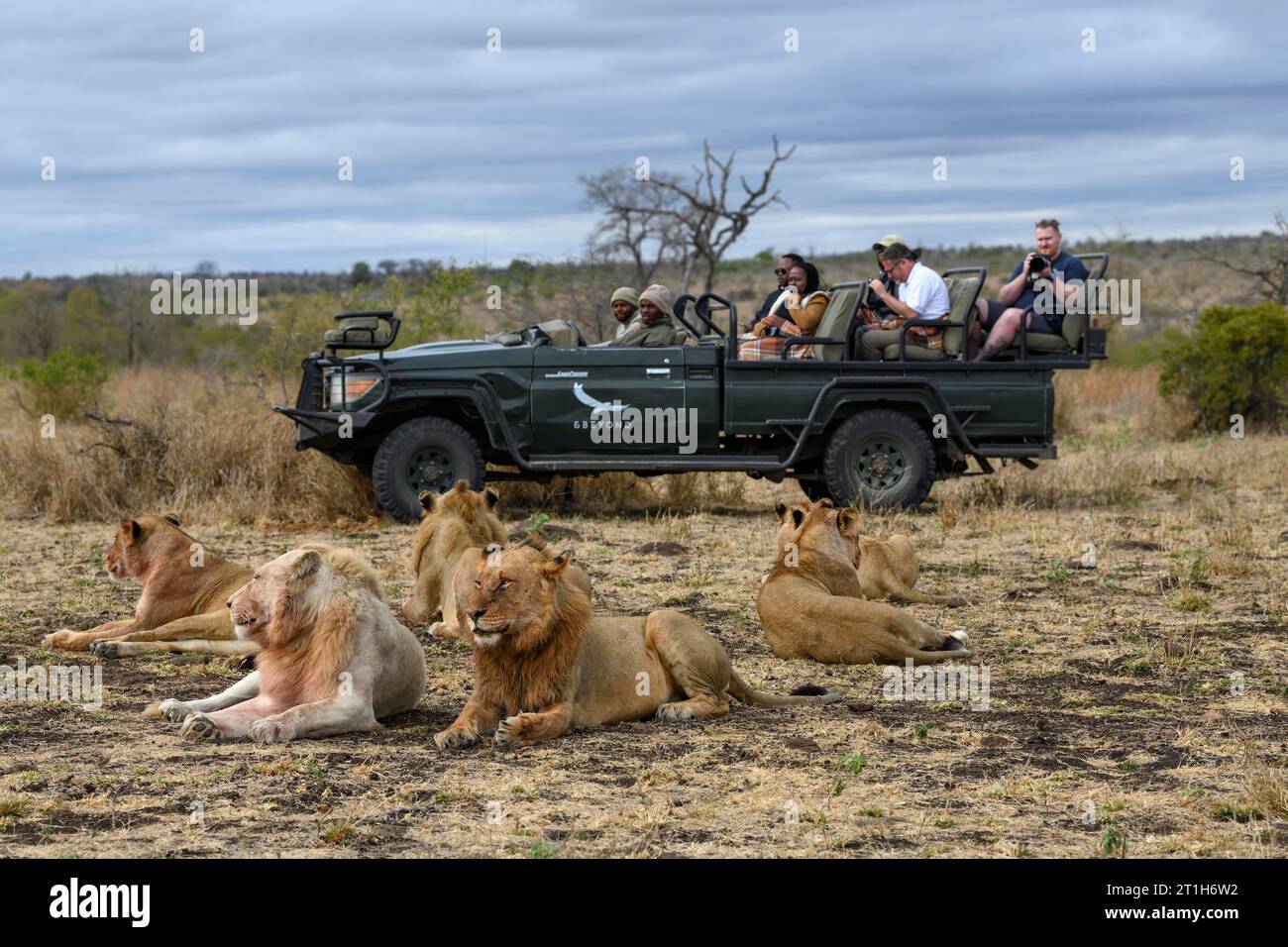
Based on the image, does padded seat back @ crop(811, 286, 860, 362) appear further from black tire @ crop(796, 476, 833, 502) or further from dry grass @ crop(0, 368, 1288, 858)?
dry grass @ crop(0, 368, 1288, 858)

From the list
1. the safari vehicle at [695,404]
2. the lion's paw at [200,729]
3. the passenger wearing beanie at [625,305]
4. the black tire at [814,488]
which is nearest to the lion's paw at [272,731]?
the lion's paw at [200,729]

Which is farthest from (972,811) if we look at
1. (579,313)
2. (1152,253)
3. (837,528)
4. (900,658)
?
(1152,253)

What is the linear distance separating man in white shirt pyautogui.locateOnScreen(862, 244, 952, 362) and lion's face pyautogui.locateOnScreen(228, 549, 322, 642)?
8.12 m

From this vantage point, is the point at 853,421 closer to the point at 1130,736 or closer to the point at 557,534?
the point at 557,534

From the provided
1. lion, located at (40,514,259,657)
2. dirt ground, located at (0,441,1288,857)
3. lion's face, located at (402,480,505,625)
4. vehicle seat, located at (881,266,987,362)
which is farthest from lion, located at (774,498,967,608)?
vehicle seat, located at (881,266,987,362)

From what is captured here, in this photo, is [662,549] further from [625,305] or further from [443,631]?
[443,631]

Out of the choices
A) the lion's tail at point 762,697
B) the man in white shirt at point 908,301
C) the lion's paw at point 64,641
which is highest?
the man in white shirt at point 908,301

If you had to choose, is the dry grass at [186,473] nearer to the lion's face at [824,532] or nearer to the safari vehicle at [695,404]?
the safari vehicle at [695,404]

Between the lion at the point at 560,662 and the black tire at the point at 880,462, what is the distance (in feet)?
22.4

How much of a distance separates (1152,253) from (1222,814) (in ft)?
237

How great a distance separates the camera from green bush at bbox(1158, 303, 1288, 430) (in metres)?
20.1

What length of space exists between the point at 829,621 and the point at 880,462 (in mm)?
5859

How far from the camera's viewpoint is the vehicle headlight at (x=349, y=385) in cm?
1338

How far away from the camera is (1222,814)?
559 centimetres
